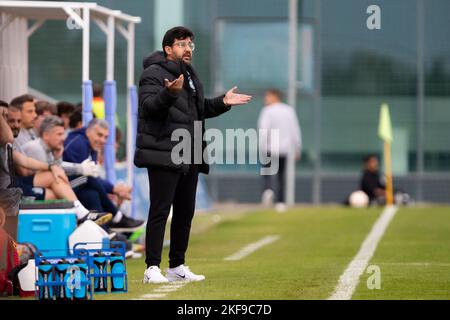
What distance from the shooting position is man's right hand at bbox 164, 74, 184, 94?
1218cm

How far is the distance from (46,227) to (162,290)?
2.69 metres

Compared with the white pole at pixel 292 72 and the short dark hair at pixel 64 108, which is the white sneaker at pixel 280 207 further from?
the short dark hair at pixel 64 108

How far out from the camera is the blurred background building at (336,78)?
31641mm

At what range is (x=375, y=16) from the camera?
51.4 feet

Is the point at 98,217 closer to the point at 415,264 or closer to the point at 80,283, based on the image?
the point at 415,264

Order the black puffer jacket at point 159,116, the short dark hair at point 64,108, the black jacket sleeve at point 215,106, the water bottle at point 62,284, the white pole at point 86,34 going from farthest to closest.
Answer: the short dark hair at point 64,108 < the white pole at point 86,34 < the black jacket sleeve at point 215,106 < the black puffer jacket at point 159,116 < the water bottle at point 62,284

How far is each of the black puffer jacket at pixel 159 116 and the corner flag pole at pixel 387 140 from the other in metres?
17.8

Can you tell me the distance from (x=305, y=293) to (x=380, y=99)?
68.7ft

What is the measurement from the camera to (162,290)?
11.9m

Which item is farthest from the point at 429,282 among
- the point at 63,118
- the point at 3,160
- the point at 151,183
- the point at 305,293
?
the point at 63,118

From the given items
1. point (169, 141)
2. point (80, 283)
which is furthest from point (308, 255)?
point (80, 283)

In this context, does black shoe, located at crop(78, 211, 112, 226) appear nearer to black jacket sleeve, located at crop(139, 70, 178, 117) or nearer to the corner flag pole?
black jacket sleeve, located at crop(139, 70, 178, 117)

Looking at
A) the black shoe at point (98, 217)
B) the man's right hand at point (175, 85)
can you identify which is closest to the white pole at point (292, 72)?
the black shoe at point (98, 217)

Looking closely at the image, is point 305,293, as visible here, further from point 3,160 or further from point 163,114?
point 3,160
